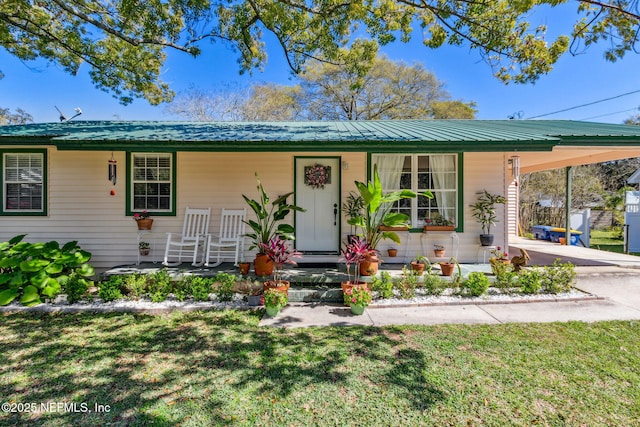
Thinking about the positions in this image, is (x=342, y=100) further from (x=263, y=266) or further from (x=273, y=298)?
(x=273, y=298)

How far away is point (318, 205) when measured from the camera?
6988mm

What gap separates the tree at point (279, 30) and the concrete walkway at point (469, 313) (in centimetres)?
381

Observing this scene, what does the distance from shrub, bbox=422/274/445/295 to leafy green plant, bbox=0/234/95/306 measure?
582 cm

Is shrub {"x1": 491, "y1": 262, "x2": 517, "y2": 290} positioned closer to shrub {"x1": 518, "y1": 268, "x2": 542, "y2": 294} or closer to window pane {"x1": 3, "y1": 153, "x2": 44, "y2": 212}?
shrub {"x1": 518, "y1": 268, "x2": 542, "y2": 294}

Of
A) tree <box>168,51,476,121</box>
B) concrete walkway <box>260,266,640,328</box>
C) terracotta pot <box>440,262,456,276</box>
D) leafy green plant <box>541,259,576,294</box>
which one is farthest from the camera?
tree <box>168,51,476,121</box>

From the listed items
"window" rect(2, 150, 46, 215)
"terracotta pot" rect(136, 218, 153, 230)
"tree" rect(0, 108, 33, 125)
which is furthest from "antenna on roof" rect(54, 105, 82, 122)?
"tree" rect(0, 108, 33, 125)

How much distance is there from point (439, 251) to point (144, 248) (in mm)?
6368

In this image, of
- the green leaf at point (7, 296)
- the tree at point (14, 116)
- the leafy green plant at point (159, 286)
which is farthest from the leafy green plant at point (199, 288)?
the tree at point (14, 116)

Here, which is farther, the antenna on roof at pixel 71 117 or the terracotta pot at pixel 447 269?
the antenna on roof at pixel 71 117

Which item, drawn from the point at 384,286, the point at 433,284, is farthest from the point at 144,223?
the point at 433,284

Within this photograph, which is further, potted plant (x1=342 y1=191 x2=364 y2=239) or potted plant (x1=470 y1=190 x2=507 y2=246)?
potted plant (x1=342 y1=191 x2=364 y2=239)

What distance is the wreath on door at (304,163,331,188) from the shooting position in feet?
22.6

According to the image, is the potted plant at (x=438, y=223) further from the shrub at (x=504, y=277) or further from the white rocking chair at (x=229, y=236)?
the white rocking chair at (x=229, y=236)

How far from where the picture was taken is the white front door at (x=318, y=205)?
274 inches
